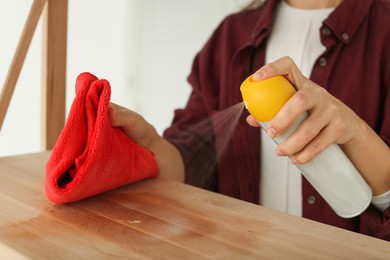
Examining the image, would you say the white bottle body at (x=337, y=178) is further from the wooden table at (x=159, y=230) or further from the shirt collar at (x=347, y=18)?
the shirt collar at (x=347, y=18)

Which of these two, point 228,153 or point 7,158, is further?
point 228,153

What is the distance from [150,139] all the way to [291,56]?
0.93 feet

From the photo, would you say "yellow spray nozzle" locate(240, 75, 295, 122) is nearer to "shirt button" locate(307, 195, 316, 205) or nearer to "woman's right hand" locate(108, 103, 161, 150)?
"woman's right hand" locate(108, 103, 161, 150)

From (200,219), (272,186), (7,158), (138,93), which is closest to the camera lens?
(200,219)

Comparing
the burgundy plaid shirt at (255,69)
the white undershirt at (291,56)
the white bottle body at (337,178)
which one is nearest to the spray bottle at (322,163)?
the white bottle body at (337,178)

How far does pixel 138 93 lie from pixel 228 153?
822 mm

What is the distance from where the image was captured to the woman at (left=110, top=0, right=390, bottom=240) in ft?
1.85

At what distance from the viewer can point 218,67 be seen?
0.82 m

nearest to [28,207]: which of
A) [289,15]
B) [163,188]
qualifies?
[163,188]

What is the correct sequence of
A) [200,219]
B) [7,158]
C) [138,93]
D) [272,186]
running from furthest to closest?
[138,93]
[272,186]
[7,158]
[200,219]

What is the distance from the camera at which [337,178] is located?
46 centimetres

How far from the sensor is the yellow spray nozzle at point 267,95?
1.35 ft

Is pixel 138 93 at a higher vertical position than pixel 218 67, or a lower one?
lower

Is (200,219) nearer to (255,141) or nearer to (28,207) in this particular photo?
(28,207)
